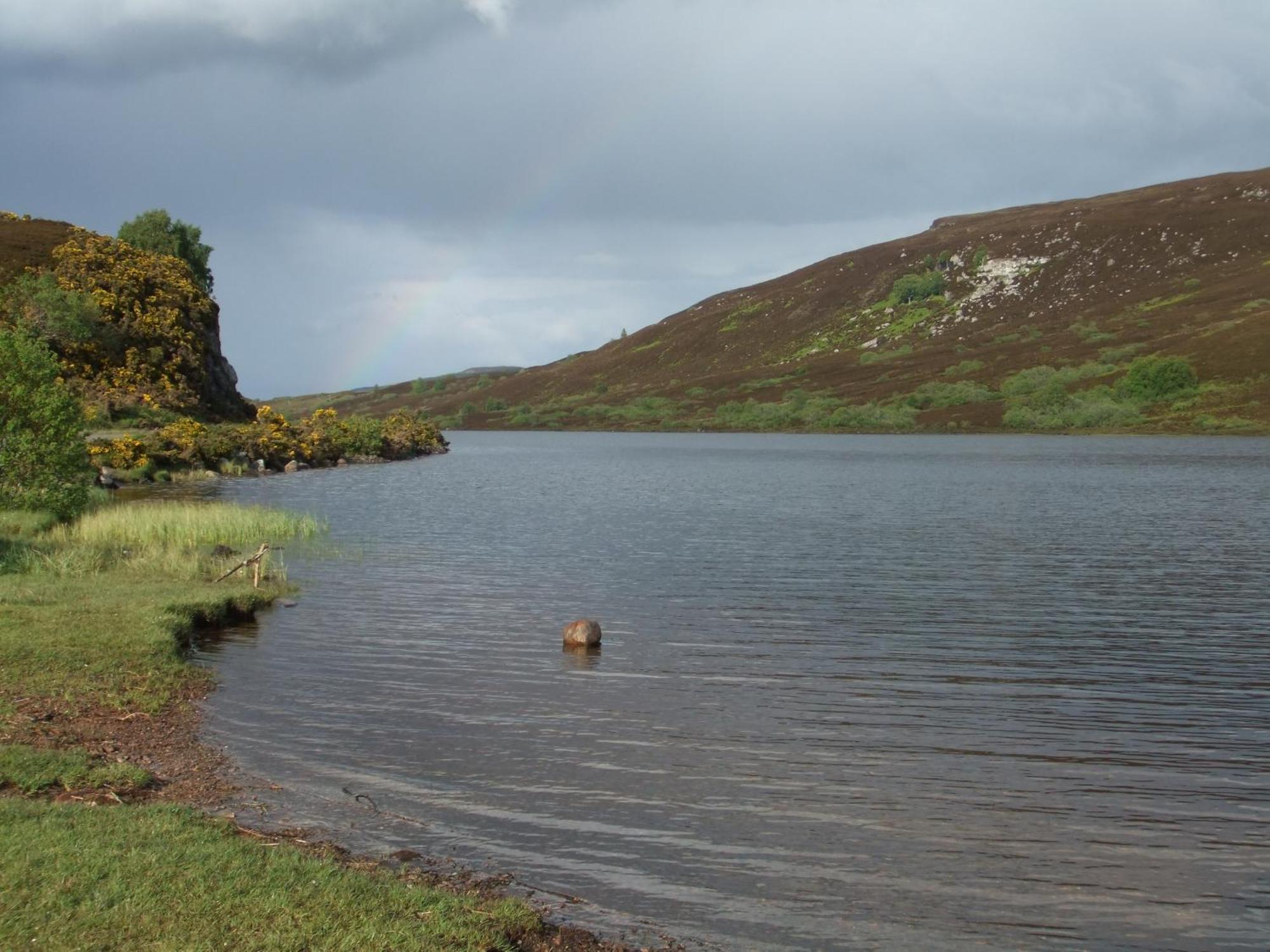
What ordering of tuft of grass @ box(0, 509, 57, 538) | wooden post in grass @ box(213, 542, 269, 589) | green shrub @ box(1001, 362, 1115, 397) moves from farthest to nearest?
green shrub @ box(1001, 362, 1115, 397) → tuft of grass @ box(0, 509, 57, 538) → wooden post in grass @ box(213, 542, 269, 589)

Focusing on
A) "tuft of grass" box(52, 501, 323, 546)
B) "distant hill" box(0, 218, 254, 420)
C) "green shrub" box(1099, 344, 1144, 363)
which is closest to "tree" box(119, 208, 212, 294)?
"distant hill" box(0, 218, 254, 420)

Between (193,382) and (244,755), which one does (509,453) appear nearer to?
(193,382)

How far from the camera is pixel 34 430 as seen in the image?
28.9 m

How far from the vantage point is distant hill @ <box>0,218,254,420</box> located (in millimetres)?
75562

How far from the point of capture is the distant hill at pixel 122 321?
248 feet

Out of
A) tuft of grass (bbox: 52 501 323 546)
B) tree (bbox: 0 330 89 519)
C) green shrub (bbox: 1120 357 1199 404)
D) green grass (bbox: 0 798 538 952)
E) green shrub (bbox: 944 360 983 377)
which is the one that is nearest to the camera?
green grass (bbox: 0 798 538 952)

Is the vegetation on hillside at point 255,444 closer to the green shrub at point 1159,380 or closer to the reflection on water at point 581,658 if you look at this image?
the reflection on water at point 581,658

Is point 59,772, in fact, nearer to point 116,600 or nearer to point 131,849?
point 131,849

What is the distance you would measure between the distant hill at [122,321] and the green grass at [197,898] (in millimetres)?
68467

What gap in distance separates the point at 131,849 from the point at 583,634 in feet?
39.2

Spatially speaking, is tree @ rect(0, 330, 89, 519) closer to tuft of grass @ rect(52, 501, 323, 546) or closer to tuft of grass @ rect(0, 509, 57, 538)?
tuft of grass @ rect(0, 509, 57, 538)

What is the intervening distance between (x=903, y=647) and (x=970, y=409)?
409 ft

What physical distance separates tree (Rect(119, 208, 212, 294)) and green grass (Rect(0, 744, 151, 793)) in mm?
96762

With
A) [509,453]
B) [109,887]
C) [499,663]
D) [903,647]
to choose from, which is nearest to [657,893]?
[109,887]
